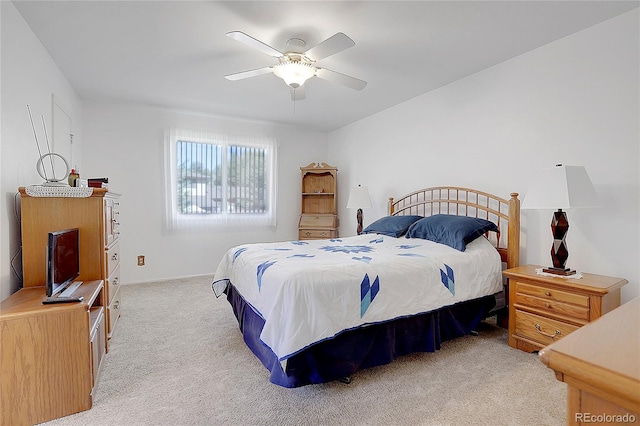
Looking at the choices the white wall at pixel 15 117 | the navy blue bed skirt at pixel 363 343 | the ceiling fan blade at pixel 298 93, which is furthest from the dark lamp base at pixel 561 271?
the white wall at pixel 15 117

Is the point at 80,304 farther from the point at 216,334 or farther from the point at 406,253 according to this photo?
the point at 406,253

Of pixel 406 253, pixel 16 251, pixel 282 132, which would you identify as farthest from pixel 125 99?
pixel 406 253

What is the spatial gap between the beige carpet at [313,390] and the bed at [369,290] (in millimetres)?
111

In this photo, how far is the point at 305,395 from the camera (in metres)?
1.81

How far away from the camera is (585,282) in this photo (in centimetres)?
204

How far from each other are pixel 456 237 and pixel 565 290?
83 cm

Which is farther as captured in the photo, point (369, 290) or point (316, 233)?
point (316, 233)

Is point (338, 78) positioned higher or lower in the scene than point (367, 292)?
higher

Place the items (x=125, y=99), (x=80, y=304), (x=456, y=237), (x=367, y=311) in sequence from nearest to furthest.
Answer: (x=80, y=304), (x=367, y=311), (x=456, y=237), (x=125, y=99)

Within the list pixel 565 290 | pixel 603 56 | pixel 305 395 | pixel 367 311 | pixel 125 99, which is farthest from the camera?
pixel 125 99

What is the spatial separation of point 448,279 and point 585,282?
83cm

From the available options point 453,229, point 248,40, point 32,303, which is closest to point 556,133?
point 453,229

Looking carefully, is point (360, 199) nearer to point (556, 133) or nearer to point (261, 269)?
Result: point (556, 133)

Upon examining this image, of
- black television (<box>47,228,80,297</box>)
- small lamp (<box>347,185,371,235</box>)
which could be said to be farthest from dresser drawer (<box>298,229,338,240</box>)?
black television (<box>47,228,80,297</box>)
